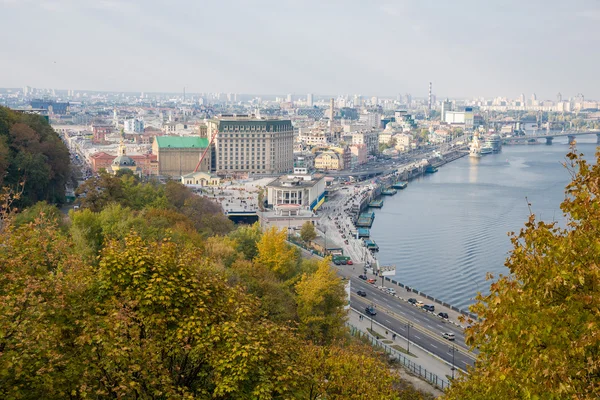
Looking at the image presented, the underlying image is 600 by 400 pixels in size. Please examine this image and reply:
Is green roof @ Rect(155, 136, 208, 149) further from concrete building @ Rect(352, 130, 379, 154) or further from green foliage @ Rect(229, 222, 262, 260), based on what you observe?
green foliage @ Rect(229, 222, 262, 260)

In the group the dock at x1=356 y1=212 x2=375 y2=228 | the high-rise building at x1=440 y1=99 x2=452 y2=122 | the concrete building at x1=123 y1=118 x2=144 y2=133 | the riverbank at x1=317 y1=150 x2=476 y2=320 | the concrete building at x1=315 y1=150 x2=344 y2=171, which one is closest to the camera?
the riverbank at x1=317 y1=150 x2=476 y2=320

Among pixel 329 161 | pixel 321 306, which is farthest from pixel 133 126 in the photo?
pixel 321 306

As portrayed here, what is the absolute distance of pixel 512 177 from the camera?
132 ft

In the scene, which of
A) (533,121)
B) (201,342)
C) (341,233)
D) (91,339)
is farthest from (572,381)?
(533,121)

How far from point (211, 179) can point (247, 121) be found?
5537 millimetres

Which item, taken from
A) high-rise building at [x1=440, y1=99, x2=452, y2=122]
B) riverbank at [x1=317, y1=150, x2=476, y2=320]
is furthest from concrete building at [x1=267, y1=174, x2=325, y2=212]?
high-rise building at [x1=440, y1=99, x2=452, y2=122]

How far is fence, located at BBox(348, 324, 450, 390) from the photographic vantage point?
909cm

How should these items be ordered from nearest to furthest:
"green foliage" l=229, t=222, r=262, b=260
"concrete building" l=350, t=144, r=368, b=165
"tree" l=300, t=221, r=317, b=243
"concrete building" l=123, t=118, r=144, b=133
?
"green foliage" l=229, t=222, r=262, b=260, "tree" l=300, t=221, r=317, b=243, "concrete building" l=350, t=144, r=368, b=165, "concrete building" l=123, t=118, r=144, b=133

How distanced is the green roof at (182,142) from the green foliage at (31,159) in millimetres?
16044

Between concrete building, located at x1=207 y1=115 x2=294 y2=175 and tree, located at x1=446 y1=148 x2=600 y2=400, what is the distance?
31.3 metres

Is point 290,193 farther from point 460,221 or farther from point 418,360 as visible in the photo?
point 418,360

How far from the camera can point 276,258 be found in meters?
11.5

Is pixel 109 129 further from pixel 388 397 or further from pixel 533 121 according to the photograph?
pixel 533 121

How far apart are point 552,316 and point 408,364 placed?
704 centimetres
